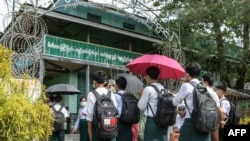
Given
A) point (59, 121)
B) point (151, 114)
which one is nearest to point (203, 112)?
point (151, 114)

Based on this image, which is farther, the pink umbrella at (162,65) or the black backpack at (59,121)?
the black backpack at (59,121)

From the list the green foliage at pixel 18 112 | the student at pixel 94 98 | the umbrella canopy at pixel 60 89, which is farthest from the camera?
the umbrella canopy at pixel 60 89

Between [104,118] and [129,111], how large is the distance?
0.83 metres

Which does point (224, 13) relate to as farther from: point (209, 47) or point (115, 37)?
point (115, 37)

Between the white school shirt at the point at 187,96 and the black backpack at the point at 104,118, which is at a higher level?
the white school shirt at the point at 187,96

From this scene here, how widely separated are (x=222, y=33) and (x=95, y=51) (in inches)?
224

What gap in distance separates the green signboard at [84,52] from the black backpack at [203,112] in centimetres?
1241

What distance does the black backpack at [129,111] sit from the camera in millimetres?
5577

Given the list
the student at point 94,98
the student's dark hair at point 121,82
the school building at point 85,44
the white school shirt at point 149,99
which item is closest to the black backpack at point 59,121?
the student's dark hair at point 121,82

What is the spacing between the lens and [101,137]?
4.85 meters

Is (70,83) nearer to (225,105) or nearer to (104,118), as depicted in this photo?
(225,105)

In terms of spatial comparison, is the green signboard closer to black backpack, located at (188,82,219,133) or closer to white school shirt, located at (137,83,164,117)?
white school shirt, located at (137,83,164,117)

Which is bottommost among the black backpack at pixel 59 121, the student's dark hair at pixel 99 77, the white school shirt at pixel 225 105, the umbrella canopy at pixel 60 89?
the black backpack at pixel 59 121

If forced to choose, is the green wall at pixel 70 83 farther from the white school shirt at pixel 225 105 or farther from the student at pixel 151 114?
the student at pixel 151 114
